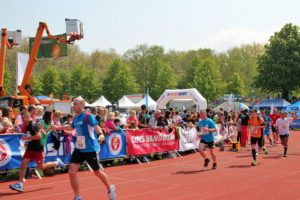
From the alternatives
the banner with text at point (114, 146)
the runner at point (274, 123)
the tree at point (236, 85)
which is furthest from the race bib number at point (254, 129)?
the tree at point (236, 85)

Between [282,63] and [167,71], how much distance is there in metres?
21.1

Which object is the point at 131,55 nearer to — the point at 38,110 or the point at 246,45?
the point at 246,45

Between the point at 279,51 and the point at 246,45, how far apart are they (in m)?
28.2

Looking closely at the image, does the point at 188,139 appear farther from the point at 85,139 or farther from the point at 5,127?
the point at 85,139

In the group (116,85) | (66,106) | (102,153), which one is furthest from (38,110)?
(116,85)

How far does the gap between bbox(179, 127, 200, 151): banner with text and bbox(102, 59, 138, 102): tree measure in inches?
1780

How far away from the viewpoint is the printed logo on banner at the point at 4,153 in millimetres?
8977

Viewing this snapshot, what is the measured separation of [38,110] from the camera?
9.39 m

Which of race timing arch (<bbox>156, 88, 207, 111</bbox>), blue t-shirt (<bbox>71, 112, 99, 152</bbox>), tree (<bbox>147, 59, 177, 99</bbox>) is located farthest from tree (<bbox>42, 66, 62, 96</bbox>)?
blue t-shirt (<bbox>71, 112, 99, 152</bbox>)

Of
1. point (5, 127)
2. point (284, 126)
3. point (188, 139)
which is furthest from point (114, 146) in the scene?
point (284, 126)

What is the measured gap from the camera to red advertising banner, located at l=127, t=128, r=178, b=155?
12.4m

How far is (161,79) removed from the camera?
6341 cm

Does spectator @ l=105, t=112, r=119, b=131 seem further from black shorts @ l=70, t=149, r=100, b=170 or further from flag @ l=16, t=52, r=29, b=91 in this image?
flag @ l=16, t=52, r=29, b=91

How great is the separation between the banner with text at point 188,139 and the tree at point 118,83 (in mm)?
45216
